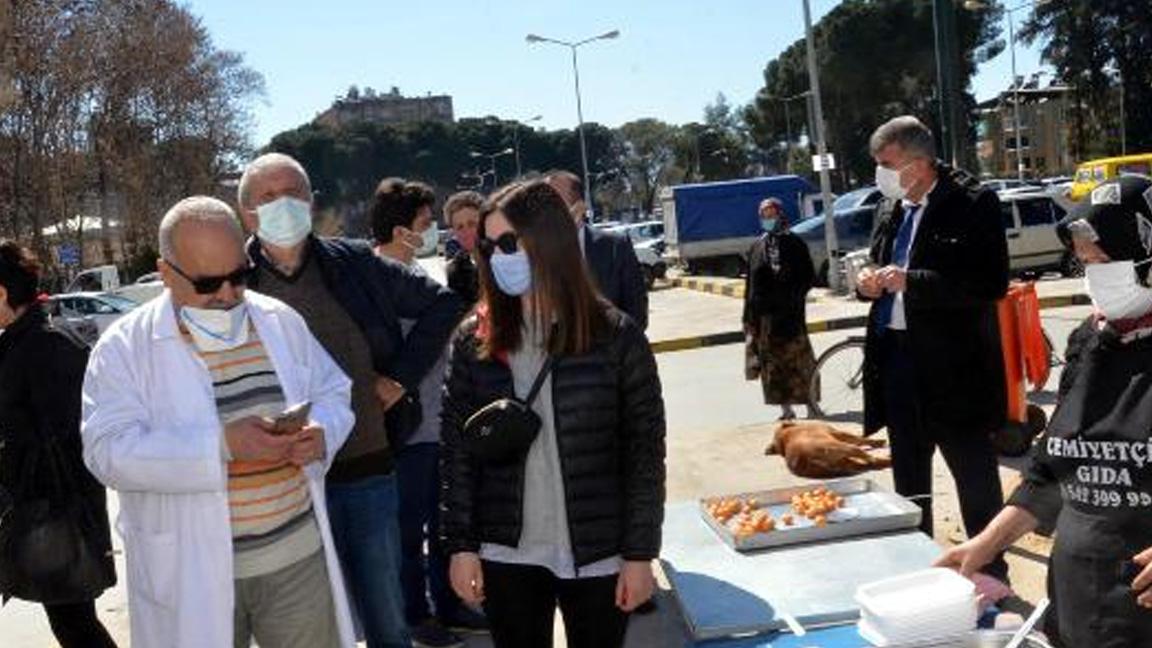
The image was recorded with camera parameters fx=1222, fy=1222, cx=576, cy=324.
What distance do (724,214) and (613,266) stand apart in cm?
2600

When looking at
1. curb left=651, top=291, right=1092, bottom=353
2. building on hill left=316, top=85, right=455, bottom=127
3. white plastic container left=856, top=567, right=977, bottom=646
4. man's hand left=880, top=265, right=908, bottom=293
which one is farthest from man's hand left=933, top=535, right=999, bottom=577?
building on hill left=316, top=85, right=455, bottom=127

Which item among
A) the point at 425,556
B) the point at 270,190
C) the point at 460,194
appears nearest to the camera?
the point at 270,190

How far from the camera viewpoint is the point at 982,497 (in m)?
4.52

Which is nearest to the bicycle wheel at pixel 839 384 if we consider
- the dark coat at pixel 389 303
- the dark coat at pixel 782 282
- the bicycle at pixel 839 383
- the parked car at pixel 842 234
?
the bicycle at pixel 839 383

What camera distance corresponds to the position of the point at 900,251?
15.2 feet

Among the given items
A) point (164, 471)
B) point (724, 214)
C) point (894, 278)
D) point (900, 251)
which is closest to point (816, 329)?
point (900, 251)

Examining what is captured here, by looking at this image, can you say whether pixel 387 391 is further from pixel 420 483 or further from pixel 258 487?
pixel 420 483

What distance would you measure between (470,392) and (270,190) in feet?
3.41

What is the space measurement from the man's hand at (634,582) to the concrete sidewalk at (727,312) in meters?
10.1

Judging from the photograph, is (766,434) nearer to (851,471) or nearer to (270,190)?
(851,471)

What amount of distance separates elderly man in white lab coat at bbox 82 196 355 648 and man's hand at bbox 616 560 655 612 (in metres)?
0.71

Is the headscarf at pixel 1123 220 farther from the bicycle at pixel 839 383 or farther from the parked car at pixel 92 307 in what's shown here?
the parked car at pixel 92 307

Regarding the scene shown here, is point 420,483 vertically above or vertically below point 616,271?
below

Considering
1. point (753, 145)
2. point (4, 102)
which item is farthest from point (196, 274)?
point (753, 145)
